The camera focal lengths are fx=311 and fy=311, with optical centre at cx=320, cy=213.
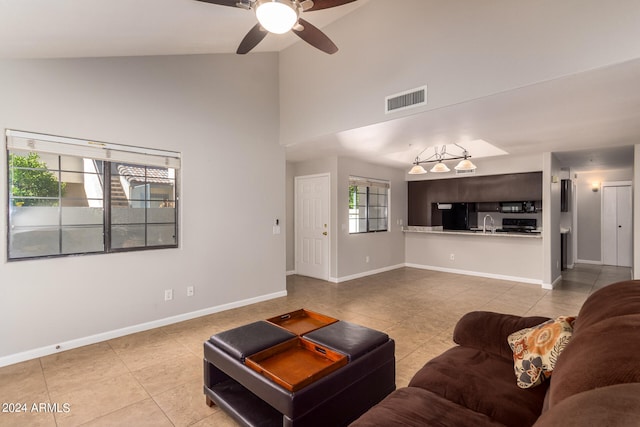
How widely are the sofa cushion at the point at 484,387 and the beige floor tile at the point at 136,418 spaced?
65.7 inches

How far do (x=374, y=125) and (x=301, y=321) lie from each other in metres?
2.36

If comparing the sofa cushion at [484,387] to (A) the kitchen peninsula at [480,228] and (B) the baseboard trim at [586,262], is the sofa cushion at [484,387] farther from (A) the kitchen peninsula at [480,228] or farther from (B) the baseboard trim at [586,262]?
(B) the baseboard trim at [586,262]

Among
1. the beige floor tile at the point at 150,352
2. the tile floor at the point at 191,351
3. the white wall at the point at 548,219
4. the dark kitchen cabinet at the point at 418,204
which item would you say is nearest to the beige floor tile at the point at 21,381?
the tile floor at the point at 191,351

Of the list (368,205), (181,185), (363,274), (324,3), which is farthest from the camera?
(368,205)

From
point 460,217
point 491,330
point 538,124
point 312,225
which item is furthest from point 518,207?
point 491,330

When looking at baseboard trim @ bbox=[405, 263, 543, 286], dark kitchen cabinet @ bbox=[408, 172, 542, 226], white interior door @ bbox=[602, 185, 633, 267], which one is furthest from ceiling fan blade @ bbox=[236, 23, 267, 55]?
white interior door @ bbox=[602, 185, 633, 267]

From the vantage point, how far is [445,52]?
3043 mm

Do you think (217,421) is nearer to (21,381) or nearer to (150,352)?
(150,352)

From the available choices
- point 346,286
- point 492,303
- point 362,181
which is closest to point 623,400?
point 492,303

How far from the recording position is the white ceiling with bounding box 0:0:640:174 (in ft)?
7.41

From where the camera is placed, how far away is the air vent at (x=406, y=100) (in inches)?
126

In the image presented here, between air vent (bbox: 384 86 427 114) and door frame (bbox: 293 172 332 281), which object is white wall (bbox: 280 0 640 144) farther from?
door frame (bbox: 293 172 332 281)

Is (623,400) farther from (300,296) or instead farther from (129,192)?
(300,296)

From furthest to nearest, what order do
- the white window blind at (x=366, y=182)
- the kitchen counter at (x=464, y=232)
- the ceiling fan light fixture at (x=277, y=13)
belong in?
the white window blind at (x=366, y=182) < the kitchen counter at (x=464, y=232) < the ceiling fan light fixture at (x=277, y=13)
